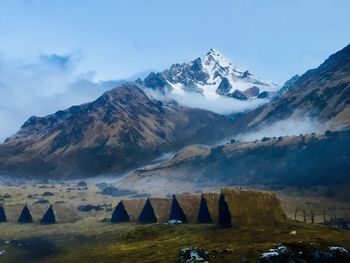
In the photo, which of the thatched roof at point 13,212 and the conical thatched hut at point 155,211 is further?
the thatched roof at point 13,212

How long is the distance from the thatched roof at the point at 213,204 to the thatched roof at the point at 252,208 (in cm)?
973

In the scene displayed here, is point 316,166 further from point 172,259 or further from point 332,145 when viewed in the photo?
point 172,259

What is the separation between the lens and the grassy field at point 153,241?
62562 millimetres

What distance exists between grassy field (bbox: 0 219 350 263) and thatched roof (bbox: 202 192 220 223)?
870 cm

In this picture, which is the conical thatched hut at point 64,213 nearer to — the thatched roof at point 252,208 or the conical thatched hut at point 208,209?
the conical thatched hut at point 208,209

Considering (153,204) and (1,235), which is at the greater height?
(153,204)

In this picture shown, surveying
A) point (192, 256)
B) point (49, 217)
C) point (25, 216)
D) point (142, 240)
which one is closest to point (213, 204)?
point (142, 240)

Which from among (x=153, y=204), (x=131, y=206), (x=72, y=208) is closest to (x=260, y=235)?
(x=153, y=204)

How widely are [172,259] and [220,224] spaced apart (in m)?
27.1

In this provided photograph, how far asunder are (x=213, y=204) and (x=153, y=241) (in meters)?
24.7

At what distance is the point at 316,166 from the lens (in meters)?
190

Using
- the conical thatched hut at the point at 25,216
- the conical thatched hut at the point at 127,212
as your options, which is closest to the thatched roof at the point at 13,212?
the conical thatched hut at the point at 25,216

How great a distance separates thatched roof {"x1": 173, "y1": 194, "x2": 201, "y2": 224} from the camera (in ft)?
332

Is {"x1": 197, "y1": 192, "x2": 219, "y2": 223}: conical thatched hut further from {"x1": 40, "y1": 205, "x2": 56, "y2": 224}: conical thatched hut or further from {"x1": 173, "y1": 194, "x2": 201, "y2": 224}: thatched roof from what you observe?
{"x1": 40, "y1": 205, "x2": 56, "y2": 224}: conical thatched hut
